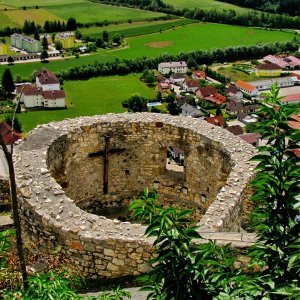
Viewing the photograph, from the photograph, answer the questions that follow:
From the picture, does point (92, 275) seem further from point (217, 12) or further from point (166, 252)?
point (217, 12)

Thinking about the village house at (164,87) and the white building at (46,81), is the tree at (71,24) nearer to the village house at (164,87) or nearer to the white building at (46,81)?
the white building at (46,81)

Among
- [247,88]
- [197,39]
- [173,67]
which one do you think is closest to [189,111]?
[247,88]

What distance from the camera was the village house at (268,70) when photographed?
372 feet

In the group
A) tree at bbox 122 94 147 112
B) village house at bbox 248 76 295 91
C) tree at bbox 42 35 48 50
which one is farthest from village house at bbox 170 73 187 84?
tree at bbox 42 35 48 50

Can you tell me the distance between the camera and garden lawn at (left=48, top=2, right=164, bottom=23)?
141125 mm

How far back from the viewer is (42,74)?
317ft

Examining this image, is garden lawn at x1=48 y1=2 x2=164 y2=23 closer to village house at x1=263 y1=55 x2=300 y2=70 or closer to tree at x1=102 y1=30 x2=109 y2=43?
tree at x1=102 y1=30 x2=109 y2=43

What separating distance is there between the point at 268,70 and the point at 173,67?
19.7 m

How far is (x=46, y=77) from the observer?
9500 cm

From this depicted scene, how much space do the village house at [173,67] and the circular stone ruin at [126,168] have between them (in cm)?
9708

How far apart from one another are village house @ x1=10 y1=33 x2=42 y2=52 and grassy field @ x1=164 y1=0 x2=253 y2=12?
48457 mm

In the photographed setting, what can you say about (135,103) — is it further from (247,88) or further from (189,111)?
(247,88)

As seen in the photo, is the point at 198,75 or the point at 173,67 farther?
the point at 173,67

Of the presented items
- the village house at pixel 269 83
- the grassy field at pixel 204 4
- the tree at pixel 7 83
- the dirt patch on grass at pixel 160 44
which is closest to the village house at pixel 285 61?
the village house at pixel 269 83
